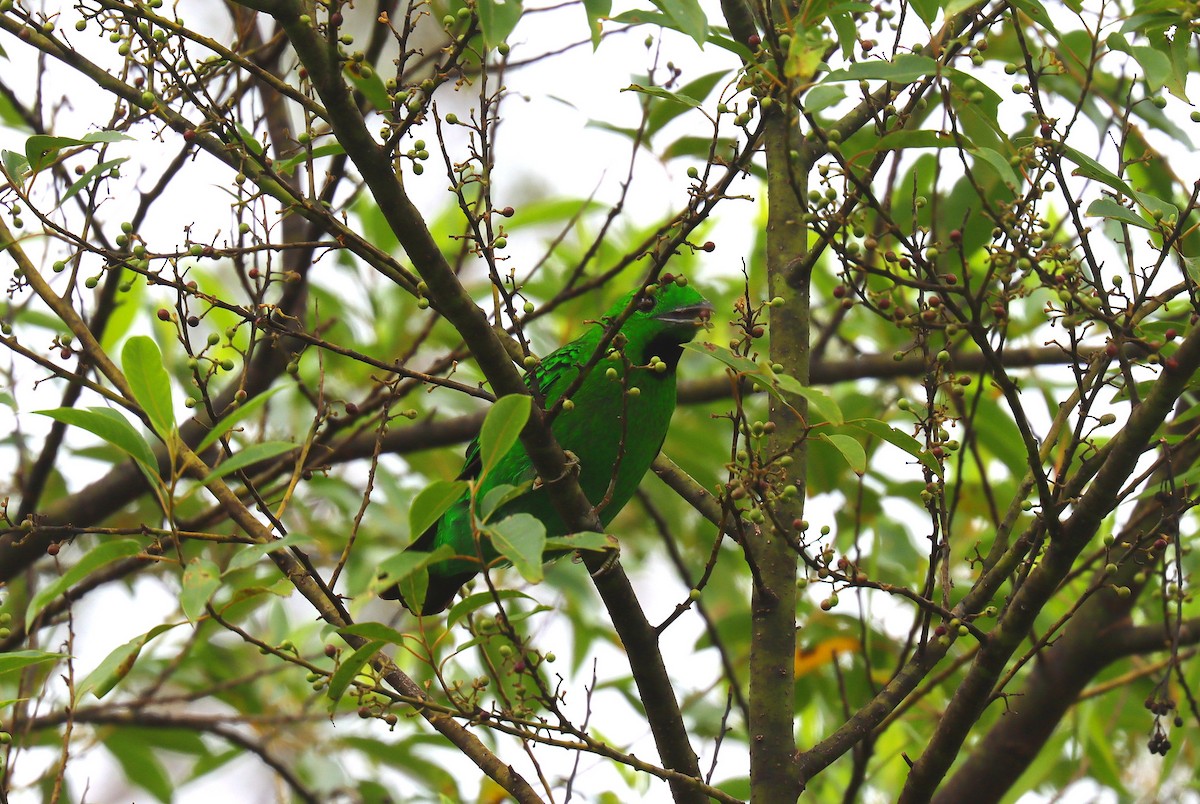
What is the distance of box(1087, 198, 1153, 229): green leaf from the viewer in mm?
2194

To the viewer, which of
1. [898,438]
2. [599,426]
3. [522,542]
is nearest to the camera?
[522,542]

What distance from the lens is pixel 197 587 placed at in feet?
5.77

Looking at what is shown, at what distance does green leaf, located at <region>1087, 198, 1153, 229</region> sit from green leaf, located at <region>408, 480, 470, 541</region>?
47.6 inches

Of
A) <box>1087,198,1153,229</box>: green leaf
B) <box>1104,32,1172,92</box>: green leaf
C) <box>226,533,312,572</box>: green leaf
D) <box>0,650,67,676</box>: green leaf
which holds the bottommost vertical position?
<box>226,533,312,572</box>: green leaf

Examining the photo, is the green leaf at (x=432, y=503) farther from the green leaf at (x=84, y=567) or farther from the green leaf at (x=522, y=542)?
the green leaf at (x=84, y=567)

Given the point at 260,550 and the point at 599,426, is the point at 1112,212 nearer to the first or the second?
the point at 260,550

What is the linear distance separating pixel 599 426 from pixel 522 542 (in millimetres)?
2289

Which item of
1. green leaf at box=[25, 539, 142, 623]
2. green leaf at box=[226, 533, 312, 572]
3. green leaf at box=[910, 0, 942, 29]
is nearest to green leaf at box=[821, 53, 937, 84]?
green leaf at box=[910, 0, 942, 29]

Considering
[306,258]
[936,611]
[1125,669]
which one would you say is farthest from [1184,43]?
[1125,669]

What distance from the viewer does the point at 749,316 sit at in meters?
Result: 2.32

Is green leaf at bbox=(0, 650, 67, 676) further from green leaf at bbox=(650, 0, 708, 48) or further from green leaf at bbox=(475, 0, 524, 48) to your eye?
green leaf at bbox=(650, 0, 708, 48)

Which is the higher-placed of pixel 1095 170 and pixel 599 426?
pixel 599 426

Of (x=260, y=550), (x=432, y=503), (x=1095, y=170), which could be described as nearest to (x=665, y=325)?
(x=1095, y=170)

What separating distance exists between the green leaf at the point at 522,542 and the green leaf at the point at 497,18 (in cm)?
70
